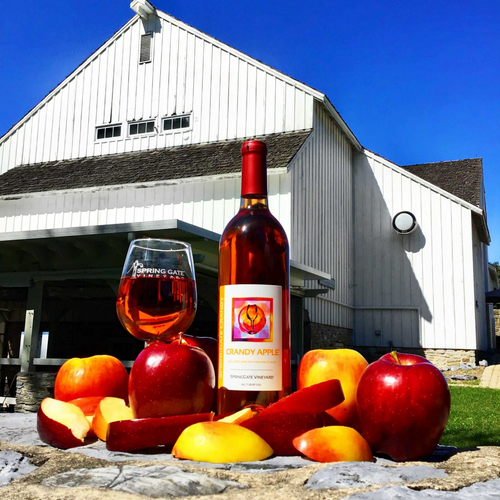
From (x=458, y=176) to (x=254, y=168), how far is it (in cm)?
2016

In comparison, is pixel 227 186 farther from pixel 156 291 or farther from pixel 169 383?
pixel 169 383

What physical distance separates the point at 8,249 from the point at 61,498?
30.5 ft

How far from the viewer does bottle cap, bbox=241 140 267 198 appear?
62.3 inches

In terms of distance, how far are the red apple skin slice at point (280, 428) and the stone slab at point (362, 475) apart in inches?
8.3

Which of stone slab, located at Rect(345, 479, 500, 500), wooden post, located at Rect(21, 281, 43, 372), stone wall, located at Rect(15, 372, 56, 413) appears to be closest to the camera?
stone slab, located at Rect(345, 479, 500, 500)

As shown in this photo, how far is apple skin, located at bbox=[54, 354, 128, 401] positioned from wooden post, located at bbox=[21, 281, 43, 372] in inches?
297

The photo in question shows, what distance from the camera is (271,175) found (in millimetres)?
13133

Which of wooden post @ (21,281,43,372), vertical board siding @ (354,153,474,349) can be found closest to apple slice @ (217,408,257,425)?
wooden post @ (21,281,43,372)

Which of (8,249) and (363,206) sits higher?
(363,206)

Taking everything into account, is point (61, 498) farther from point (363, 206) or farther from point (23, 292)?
point (363, 206)

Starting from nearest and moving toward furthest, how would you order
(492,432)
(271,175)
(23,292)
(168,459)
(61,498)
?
1. (61,498)
2. (168,459)
3. (492,432)
4. (23,292)
5. (271,175)

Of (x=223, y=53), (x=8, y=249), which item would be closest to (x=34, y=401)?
(x=8, y=249)

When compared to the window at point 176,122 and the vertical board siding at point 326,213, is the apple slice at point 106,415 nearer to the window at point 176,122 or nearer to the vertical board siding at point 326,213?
the vertical board siding at point 326,213

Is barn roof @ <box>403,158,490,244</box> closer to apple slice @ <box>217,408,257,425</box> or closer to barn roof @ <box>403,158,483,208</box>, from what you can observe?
barn roof @ <box>403,158,483,208</box>
